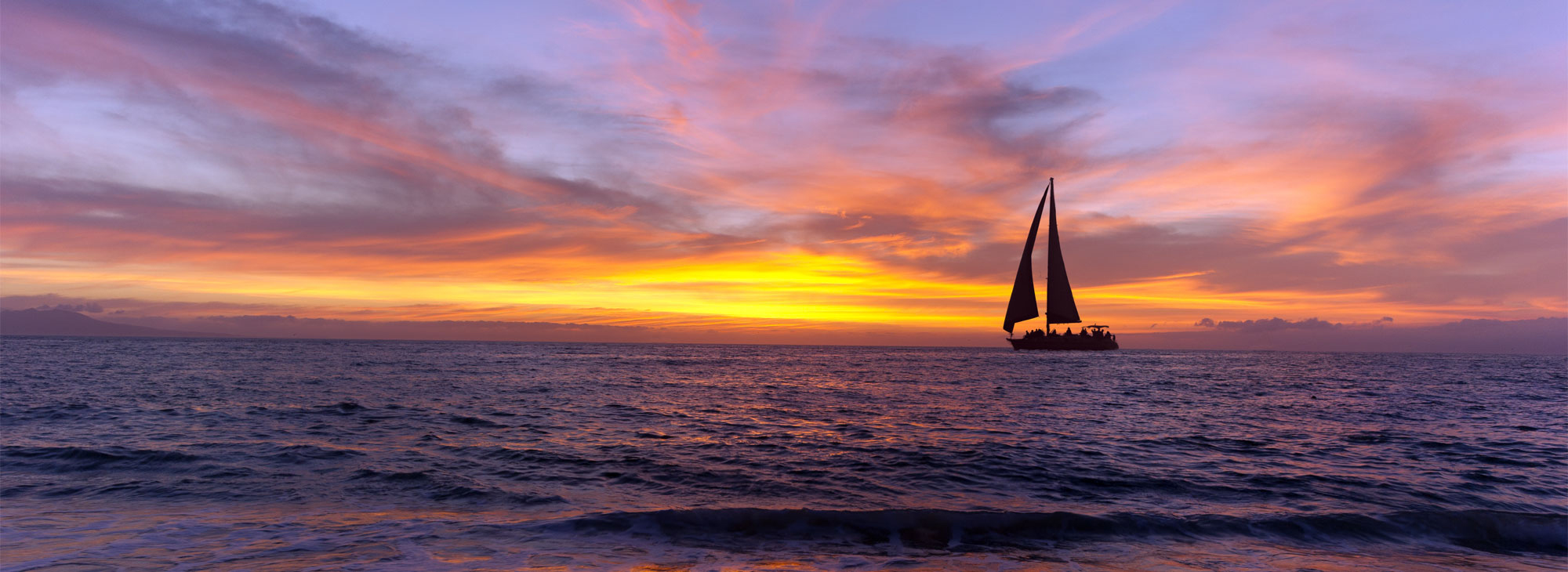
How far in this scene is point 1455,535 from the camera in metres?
11.9

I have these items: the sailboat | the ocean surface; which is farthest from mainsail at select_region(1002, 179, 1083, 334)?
the ocean surface

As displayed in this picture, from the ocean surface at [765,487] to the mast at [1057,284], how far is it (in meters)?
88.2

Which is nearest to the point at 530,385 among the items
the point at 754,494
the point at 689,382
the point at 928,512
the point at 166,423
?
the point at 689,382

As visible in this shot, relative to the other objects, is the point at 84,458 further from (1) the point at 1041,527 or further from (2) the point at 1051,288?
(2) the point at 1051,288

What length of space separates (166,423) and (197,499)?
45.9 feet

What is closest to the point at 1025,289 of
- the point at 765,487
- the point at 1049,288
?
the point at 1049,288

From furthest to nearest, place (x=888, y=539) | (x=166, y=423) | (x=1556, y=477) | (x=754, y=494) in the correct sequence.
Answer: (x=166, y=423) → (x=1556, y=477) → (x=754, y=494) → (x=888, y=539)

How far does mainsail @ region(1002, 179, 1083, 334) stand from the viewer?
117 metres

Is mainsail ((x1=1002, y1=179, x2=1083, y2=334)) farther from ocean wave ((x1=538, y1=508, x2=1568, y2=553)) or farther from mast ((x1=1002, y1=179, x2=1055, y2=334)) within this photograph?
ocean wave ((x1=538, y1=508, x2=1568, y2=553))

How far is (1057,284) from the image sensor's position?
117 m

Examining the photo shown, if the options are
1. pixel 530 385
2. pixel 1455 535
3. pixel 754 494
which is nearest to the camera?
pixel 1455 535

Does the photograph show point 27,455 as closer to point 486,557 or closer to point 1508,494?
point 486,557

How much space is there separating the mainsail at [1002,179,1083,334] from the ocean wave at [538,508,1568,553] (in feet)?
355

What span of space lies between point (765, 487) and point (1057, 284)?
11283cm
